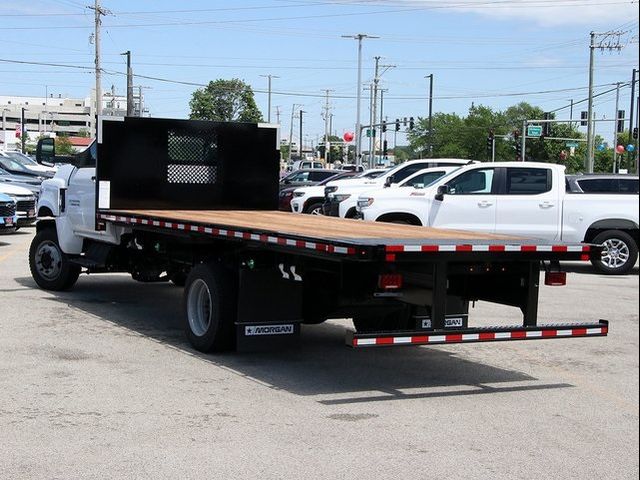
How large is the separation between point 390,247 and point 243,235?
169cm

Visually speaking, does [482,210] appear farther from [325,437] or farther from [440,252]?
[325,437]

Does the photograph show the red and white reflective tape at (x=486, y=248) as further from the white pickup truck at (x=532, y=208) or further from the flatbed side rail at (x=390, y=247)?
the white pickup truck at (x=532, y=208)

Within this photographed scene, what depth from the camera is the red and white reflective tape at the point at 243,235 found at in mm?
6840

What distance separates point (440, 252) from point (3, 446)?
3.46 metres

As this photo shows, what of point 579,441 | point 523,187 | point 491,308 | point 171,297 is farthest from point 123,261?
point 523,187

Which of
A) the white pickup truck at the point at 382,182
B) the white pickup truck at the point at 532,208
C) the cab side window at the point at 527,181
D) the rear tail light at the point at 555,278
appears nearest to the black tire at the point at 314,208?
the white pickup truck at the point at 382,182

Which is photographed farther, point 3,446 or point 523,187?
point 523,187

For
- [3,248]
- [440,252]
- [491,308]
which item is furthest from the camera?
[3,248]

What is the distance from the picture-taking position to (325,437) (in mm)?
6070

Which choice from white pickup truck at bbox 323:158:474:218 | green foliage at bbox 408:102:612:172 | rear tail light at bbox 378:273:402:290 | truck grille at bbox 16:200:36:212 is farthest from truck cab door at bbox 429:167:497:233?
green foliage at bbox 408:102:612:172

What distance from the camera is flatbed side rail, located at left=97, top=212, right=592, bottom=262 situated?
6.73 m

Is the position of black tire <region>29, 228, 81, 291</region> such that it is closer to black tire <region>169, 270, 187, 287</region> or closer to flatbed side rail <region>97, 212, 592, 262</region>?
black tire <region>169, 270, 187, 287</region>

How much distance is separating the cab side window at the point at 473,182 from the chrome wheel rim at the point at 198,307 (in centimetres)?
864

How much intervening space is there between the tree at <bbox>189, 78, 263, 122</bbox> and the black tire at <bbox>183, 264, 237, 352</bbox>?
83.6 meters
